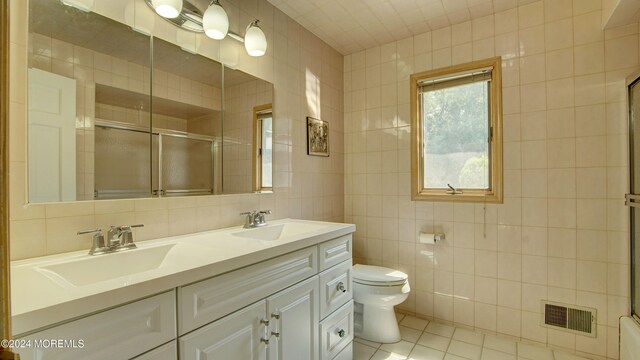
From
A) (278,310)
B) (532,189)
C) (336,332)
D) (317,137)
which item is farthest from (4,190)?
(532,189)

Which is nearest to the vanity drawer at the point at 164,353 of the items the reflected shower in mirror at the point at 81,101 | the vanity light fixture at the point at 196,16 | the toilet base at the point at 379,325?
the reflected shower in mirror at the point at 81,101

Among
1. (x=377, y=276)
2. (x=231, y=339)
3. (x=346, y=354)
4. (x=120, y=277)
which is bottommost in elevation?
(x=346, y=354)

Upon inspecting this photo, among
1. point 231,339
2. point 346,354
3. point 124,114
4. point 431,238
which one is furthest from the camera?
point 431,238

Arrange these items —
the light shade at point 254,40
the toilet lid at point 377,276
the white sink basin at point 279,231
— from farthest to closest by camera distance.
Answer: the toilet lid at point 377,276
the light shade at point 254,40
the white sink basin at point 279,231

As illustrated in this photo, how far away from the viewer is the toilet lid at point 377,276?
6.52ft

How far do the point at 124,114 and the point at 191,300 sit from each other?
0.89m

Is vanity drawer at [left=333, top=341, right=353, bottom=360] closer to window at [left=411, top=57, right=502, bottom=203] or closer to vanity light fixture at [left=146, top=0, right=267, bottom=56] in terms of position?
window at [left=411, top=57, right=502, bottom=203]

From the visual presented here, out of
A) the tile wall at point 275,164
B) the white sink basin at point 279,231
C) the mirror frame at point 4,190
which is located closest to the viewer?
the mirror frame at point 4,190

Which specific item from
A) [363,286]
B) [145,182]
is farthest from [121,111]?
[363,286]

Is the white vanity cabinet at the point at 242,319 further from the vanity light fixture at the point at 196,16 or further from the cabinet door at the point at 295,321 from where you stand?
the vanity light fixture at the point at 196,16

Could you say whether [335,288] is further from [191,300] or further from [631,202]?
[631,202]

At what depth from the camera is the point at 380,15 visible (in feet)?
7.05

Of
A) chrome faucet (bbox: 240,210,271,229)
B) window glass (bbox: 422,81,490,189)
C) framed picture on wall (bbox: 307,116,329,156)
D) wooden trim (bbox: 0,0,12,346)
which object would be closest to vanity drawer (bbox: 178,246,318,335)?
chrome faucet (bbox: 240,210,271,229)

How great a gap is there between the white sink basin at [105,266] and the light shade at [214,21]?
1.11m
